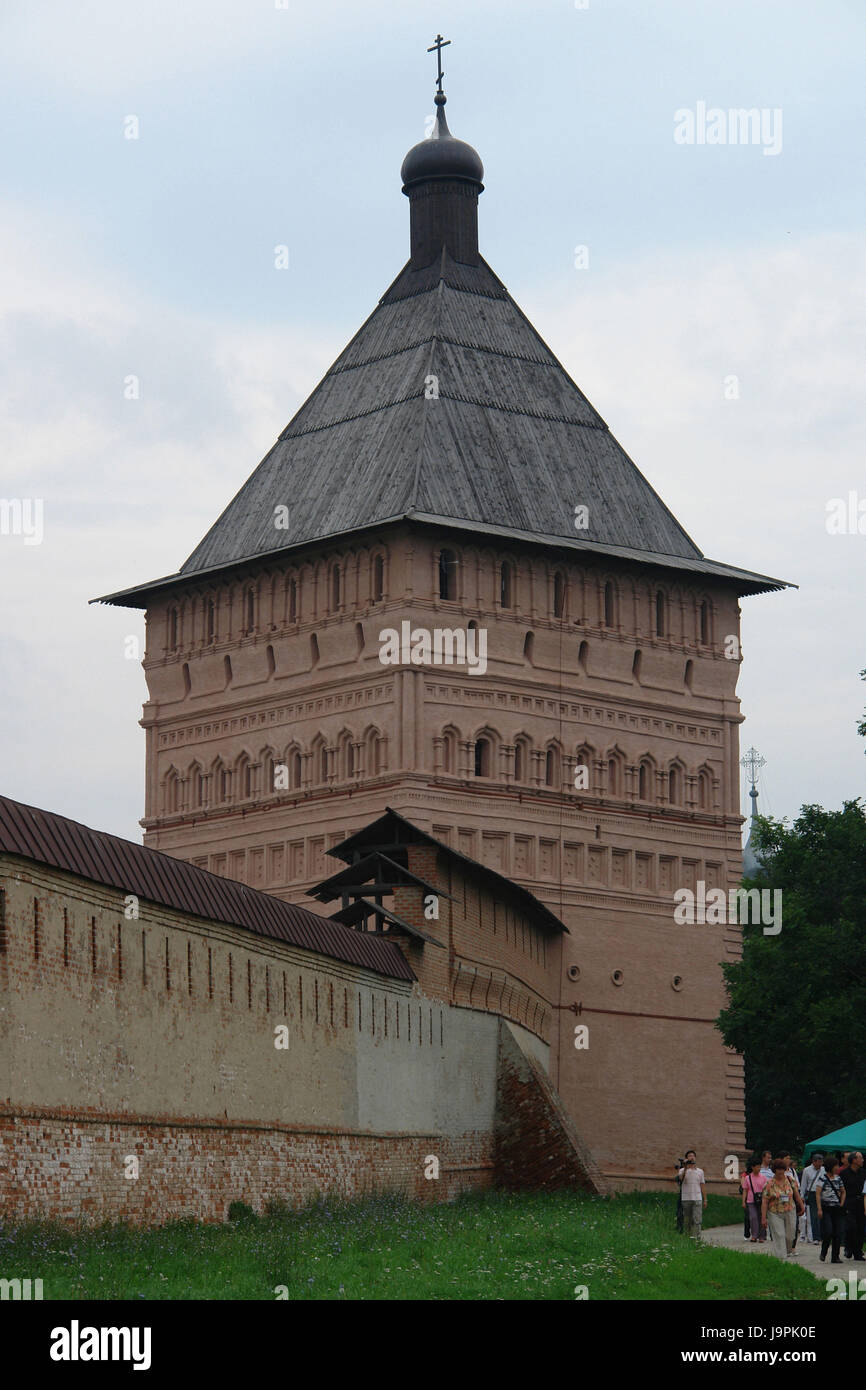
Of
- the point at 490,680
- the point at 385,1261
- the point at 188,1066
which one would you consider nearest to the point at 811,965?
the point at 490,680

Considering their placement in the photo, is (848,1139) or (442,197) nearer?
(848,1139)

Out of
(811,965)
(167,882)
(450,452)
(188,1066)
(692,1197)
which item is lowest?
(692,1197)

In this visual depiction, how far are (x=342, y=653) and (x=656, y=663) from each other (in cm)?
592

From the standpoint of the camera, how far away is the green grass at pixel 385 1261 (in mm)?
15891

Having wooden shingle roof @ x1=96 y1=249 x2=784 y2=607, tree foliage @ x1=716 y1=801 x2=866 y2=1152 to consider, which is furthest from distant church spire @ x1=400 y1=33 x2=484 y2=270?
tree foliage @ x1=716 y1=801 x2=866 y2=1152

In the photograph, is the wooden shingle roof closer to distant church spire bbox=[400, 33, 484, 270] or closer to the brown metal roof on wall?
distant church spire bbox=[400, 33, 484, 270]

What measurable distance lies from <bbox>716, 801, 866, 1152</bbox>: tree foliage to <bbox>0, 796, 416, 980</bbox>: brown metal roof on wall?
377 inches

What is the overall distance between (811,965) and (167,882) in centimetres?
1650

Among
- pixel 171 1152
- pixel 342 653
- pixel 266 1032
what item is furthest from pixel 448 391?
pixel 171 1152

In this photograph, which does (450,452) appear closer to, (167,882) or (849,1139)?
(849,1139)

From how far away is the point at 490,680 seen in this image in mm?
41844

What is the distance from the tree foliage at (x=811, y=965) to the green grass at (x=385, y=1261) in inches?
465

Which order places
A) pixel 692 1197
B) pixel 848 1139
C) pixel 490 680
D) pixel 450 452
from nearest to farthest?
pixel 692 1197, pixel 848 1139, pixel 490 680, pixel 450 452

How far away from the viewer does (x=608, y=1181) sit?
1622 inches
